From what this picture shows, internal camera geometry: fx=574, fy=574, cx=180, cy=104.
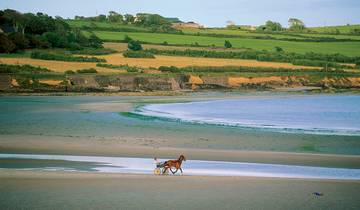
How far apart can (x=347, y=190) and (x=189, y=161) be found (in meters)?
5.24

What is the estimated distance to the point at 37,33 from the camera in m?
79.4

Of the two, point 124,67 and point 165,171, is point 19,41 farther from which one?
point 165,171

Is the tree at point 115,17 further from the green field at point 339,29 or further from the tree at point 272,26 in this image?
the green field at point 339,29

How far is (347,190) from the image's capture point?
456 inches

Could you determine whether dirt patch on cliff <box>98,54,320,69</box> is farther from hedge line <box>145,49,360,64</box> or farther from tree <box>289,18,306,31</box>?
tree <box>289,18,306,31</box>

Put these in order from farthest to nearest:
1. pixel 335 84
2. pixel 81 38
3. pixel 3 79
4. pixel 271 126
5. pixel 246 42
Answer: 1. pixel 246 42
2. pixel 81 38
3. pixel 335 84
4. pixel 3 79
5. pixel 271 126

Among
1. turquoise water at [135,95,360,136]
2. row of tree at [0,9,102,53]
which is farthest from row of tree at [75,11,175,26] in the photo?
turquoise water at [135,95,360,136]

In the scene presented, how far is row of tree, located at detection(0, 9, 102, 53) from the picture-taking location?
216 feet

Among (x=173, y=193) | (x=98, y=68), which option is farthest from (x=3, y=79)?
(x=173, y=193)

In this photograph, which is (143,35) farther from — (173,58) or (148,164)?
(148,164)

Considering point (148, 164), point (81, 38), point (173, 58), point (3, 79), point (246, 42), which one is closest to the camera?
point (148, 164)

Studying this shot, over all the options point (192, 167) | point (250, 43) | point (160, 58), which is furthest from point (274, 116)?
point (250, 43)

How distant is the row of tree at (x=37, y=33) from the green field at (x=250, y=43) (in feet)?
23.1

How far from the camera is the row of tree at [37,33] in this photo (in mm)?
65769
